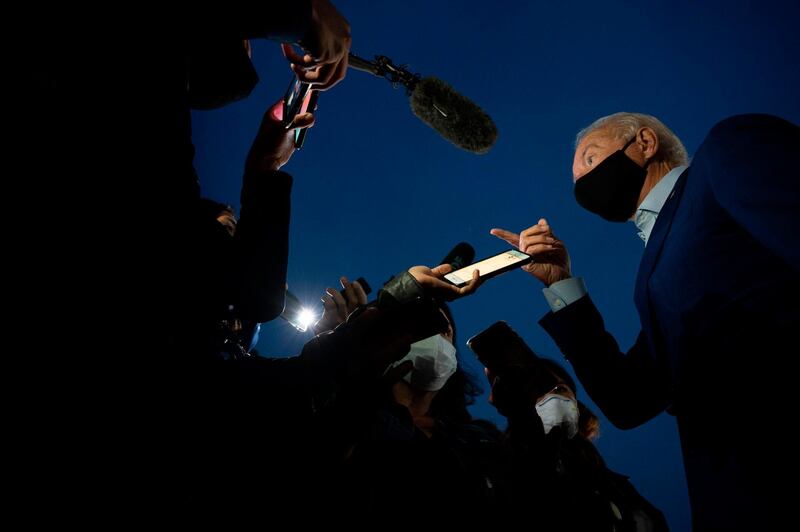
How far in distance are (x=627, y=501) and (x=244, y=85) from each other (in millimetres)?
3575

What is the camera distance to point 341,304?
103 inches

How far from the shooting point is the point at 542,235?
8.09 ft

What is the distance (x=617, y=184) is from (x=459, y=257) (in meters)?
0.98

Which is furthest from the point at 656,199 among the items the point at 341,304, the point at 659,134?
the point at 341,304

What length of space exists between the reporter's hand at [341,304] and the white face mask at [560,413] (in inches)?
67.8

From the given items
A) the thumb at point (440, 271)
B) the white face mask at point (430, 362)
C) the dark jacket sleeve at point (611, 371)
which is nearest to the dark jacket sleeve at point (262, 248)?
the thumb at point (440, 271)

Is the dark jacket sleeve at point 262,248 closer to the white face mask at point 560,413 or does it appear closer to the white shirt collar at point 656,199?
the white shirt collar at point 656,199

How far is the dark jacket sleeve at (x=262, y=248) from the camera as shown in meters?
1.08

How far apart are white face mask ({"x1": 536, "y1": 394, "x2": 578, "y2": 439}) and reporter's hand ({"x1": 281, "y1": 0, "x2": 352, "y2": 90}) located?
2791 millimetres

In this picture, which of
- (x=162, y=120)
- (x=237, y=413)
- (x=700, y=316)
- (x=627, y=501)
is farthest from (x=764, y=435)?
(x=627, y=501)

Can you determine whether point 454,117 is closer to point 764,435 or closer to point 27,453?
point 764,435

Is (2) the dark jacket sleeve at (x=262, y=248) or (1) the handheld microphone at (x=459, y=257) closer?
(2) the dark jacket sleeve at (x=262, y=248)

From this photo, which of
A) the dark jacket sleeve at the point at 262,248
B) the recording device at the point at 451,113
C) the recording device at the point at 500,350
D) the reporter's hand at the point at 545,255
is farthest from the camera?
the recording device at the point at 451,113

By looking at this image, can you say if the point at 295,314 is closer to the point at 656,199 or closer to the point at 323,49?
the point at 323,49
